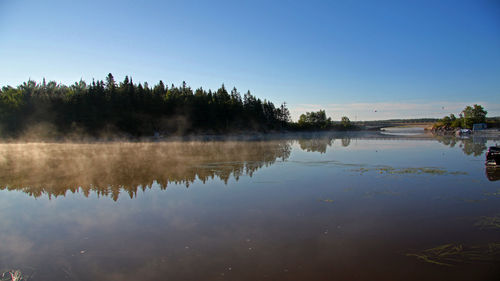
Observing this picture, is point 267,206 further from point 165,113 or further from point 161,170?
point 165,113

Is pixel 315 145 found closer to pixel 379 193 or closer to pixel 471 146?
pixel 471 146

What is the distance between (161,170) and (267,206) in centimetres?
1187

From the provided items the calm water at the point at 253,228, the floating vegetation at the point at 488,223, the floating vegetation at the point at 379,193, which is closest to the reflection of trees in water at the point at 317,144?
the calm water at the point at 253,228

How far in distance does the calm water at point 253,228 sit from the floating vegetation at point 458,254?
0.03 m

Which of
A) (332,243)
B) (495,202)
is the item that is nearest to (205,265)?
(332,243)

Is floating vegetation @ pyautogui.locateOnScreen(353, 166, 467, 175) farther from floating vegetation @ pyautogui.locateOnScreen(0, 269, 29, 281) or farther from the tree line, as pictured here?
the tree line

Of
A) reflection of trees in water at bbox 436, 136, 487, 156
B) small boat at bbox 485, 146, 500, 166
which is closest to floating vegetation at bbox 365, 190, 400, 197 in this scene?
small boat at bbox 485, 146, 500, 166

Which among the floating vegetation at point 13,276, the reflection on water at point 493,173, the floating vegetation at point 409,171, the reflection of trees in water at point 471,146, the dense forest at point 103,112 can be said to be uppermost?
the dense forest at point 103,112

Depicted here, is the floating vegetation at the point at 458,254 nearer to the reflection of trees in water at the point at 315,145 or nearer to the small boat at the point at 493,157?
the small boat at the point at 493,157

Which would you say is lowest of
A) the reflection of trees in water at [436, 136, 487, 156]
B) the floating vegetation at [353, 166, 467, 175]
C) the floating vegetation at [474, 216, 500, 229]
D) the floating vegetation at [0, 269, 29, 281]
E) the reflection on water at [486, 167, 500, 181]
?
the floating vegetation at [474, 216, 500, 229]

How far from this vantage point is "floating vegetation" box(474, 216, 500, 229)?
9.27 meters

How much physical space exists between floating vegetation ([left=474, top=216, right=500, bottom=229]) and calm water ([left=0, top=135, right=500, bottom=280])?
6 cm

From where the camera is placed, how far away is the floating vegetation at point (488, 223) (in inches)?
365

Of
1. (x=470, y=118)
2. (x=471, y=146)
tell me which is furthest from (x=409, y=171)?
(x=470, y=118)
